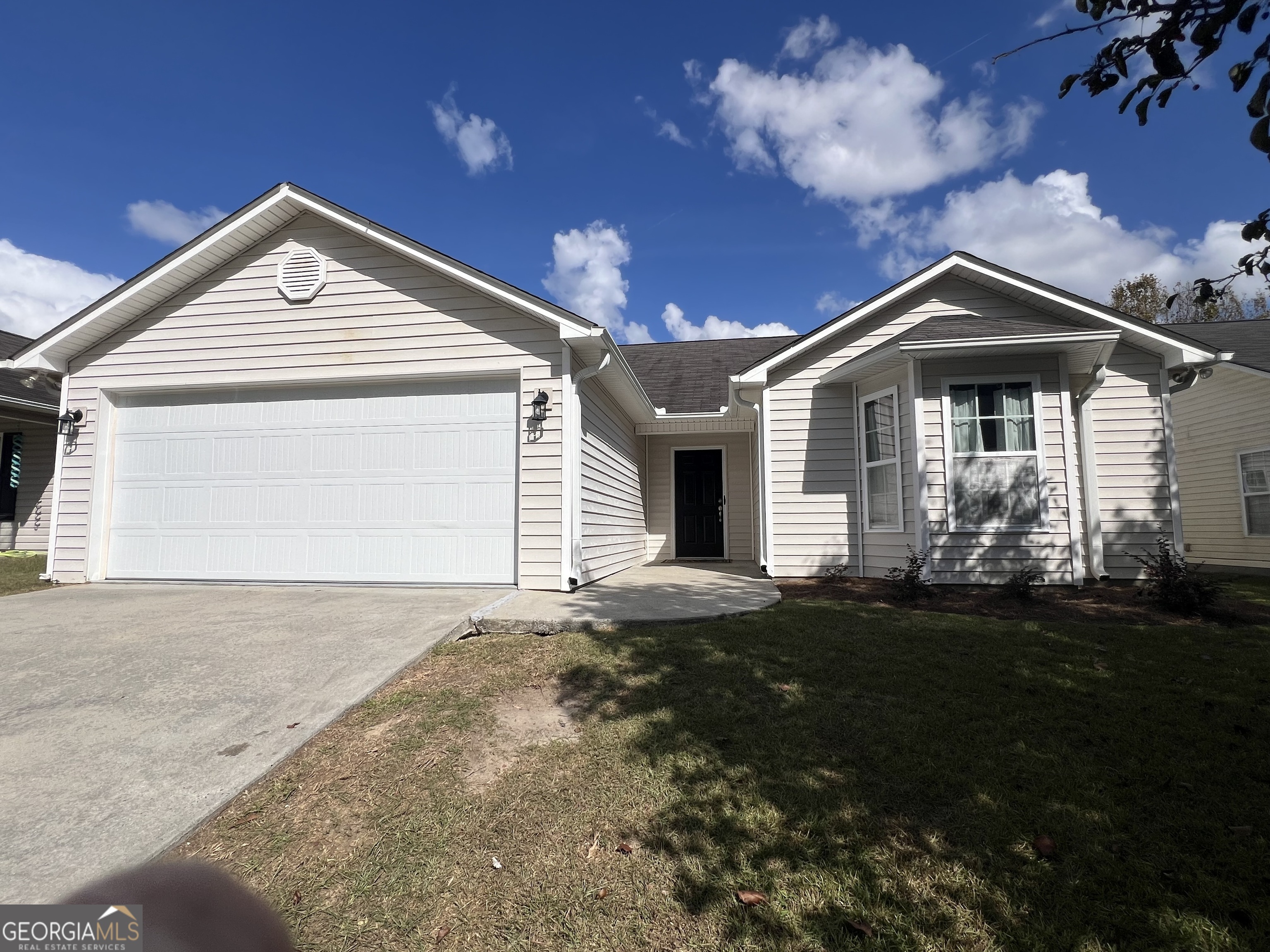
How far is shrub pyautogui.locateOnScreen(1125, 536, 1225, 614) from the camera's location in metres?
5.41

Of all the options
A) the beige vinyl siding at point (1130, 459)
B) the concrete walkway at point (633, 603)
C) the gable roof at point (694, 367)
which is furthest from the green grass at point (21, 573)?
Answer: the beige vinyl siding at point (1130, 459)

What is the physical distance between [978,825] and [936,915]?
57cm

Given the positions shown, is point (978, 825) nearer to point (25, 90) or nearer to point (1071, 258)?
point (25, 90)

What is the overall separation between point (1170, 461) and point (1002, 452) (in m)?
2.68

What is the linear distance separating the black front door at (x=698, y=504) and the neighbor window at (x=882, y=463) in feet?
11.5

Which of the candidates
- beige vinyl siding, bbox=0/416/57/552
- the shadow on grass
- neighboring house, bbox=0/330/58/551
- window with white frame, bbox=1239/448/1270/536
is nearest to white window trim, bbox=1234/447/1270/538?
window with white frame, bbox=1239/448/1270/536

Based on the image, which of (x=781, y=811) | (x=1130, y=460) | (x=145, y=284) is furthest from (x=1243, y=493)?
(x=145, y=284)

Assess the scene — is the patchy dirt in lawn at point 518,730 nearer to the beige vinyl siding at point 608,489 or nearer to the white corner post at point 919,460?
the beige vinyl siding at point 608,489

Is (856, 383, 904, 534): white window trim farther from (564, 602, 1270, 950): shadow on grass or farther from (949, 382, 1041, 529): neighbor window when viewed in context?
(564, 602, 1270, 950): shadow on grass

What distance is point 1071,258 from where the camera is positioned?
3178 cm

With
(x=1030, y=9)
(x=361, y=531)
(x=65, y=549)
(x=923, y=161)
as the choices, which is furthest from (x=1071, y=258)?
(x=65, y=549)

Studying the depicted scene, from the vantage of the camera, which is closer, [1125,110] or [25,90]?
[1125,110]

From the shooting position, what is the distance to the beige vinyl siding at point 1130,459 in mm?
7578

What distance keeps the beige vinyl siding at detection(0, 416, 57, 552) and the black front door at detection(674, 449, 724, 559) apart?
39.4 ft
